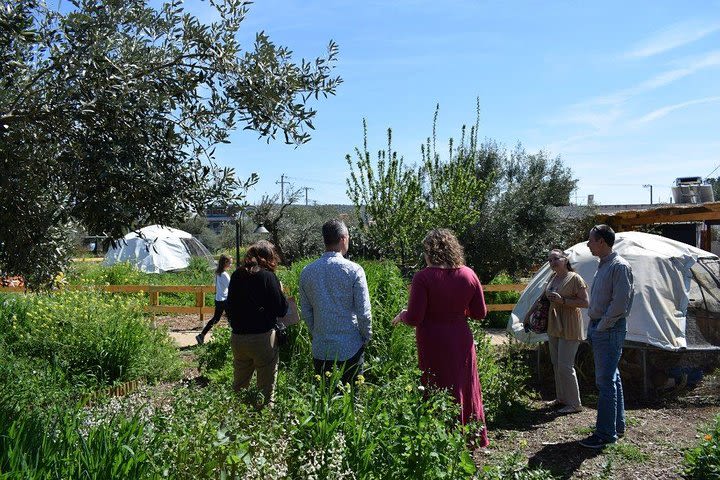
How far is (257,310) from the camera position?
5.36m

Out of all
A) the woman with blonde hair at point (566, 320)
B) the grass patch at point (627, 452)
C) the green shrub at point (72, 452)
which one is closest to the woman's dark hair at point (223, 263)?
the woman with blonde hair at point (566, 320)

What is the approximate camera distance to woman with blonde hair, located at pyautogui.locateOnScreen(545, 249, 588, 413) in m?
6.50

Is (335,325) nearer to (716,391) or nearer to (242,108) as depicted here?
(242,108)

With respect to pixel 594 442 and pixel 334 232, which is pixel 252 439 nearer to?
pixel 334 232

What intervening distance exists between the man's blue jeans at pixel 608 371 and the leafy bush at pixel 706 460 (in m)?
0.82

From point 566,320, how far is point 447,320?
217 centimetres

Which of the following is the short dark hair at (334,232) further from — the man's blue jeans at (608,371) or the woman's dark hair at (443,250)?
the man's blue jeans at (608,371)

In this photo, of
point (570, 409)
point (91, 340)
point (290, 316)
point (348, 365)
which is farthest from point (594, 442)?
point (91, 340)

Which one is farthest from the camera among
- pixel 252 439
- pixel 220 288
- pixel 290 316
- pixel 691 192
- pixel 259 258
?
pixel 691 192

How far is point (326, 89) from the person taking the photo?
381cm

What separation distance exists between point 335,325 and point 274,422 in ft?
4.62

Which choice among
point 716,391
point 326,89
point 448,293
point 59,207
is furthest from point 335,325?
point 716,391

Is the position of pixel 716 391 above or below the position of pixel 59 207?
below

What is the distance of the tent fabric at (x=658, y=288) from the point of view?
7.36 m
